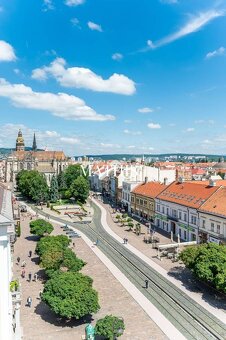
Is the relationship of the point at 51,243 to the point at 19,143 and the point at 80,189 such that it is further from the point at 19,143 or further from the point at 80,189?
the point at 19,143

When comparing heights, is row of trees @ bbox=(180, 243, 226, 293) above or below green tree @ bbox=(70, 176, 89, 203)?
below

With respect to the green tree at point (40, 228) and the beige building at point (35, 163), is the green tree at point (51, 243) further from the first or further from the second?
the beige building at point (35, 163)

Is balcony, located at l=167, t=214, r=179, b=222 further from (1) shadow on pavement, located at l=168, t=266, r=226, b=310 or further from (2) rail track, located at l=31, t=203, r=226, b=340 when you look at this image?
(1) shadow on pavement, located at l=168, t=266, r=226, b=310

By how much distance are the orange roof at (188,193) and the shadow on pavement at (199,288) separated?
1559 centimetres

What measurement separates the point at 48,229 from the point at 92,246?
320 inches

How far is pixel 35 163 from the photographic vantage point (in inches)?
6265

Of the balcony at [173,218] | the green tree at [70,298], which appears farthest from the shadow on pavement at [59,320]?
the balcony at [173,218]

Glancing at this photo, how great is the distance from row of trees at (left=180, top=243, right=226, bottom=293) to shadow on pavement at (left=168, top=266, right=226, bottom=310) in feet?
4.86

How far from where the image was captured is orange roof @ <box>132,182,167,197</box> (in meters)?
75.4

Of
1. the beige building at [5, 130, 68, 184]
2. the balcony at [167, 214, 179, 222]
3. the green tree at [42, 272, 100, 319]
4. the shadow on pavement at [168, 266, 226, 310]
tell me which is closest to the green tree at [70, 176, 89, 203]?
the balcony at [167, 214, 179, 222]

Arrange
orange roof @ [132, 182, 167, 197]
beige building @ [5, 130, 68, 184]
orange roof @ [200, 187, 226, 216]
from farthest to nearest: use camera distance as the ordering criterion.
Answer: beige building @ [5, 130, 68, 184] → orange roof @ [132, 182, 167, 197] → orange roof @ [200, 187, 226, 216]

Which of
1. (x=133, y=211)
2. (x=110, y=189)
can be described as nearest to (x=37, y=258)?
(x=133, y=211)

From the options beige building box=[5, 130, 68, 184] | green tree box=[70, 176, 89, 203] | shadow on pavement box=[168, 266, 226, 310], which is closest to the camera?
shadow on pavement box=[168, 266, 226, 310]

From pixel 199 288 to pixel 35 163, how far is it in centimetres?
13054
